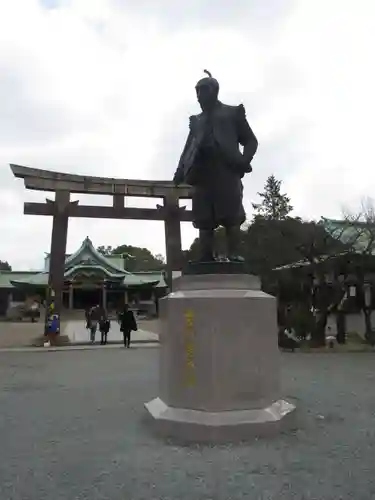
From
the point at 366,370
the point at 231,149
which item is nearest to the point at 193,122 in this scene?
the point at 231,149

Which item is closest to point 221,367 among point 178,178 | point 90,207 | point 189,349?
point 189,349

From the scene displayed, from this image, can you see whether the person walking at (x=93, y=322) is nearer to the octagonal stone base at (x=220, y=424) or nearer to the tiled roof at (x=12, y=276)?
the octagonal stone base at (x=220, y=424)

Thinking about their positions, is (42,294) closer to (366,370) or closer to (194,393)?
(366,370)

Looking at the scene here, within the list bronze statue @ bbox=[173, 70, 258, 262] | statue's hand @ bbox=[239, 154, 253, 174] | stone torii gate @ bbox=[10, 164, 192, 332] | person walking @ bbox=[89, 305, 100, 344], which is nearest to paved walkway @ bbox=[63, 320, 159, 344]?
person walking @ bbox=[89, 305, 100, 344]

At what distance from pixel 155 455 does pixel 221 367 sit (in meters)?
1.00

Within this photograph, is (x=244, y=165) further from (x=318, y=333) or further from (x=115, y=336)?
(x=115, y=336)

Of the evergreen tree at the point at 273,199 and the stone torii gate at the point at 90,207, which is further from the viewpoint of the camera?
the evergreen tree at the point at 273,199

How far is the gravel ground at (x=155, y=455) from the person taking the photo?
3234 millimetres

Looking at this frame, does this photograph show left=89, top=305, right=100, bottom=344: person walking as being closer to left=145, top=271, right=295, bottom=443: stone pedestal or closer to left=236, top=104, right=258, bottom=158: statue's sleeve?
left=236, top=104, right=258, bottom=158: statue's sleeve

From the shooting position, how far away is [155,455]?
13.1 feet

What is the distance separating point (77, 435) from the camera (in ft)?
15.6

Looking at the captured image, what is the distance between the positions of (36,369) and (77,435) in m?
6.87

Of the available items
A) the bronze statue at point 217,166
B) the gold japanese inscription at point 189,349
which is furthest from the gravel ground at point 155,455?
the bronze statue at point 217,166

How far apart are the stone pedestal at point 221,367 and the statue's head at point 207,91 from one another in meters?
2.01
